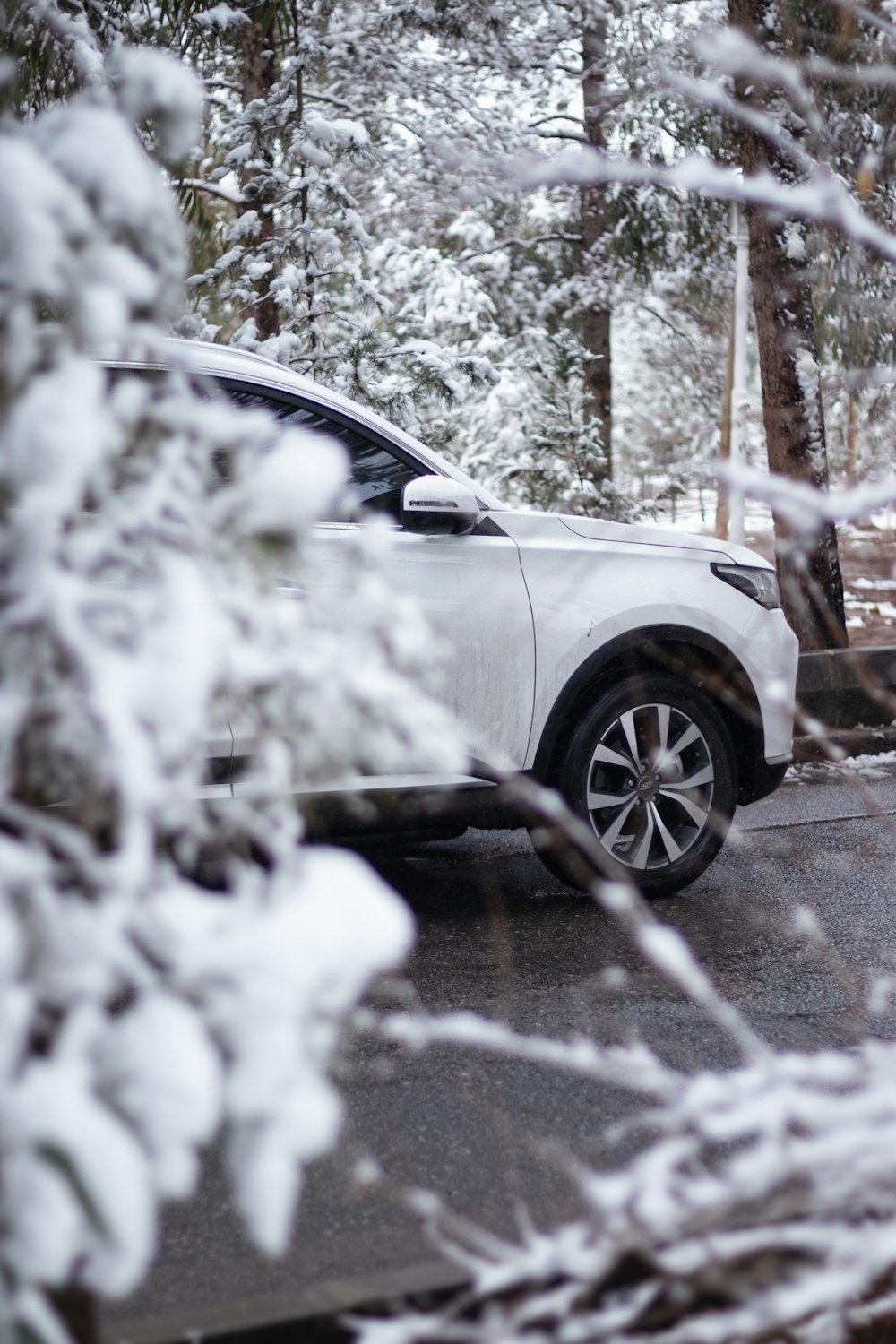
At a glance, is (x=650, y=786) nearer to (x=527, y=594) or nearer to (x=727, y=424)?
(x=527, y=594)

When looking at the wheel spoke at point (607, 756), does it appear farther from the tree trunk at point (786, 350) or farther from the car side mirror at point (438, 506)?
the tree trunk at point (786, 350)

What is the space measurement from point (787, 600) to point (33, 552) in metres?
8.65

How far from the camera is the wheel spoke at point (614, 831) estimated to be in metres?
4.40

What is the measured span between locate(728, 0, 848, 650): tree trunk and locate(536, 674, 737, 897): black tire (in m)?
4.37

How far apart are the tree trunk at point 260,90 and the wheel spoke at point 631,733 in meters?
4.45

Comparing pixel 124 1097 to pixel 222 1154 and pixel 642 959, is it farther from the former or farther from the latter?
pixel 642 959

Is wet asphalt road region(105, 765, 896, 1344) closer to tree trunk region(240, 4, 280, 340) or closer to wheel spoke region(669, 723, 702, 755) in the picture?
wheel spoke region(669, 723, 702, 755)

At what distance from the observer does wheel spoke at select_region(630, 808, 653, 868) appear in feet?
14.6

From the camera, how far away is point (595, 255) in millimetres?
14109

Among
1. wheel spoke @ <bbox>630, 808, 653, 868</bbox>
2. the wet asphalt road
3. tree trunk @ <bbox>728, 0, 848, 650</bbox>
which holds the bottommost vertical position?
the wet asphalt road

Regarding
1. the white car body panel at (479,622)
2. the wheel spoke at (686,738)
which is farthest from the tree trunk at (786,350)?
the white car body panel at (479,622)

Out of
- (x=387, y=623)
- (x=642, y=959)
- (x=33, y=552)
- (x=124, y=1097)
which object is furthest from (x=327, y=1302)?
(x=642, y=959)

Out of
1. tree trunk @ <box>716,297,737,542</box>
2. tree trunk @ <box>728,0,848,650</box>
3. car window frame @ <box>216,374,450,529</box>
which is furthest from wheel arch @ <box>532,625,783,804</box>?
tree trunk @ <box>716,297,737,542</box>

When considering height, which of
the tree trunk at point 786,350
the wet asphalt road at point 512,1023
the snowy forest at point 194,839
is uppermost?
the tree trunk at point 786,350
